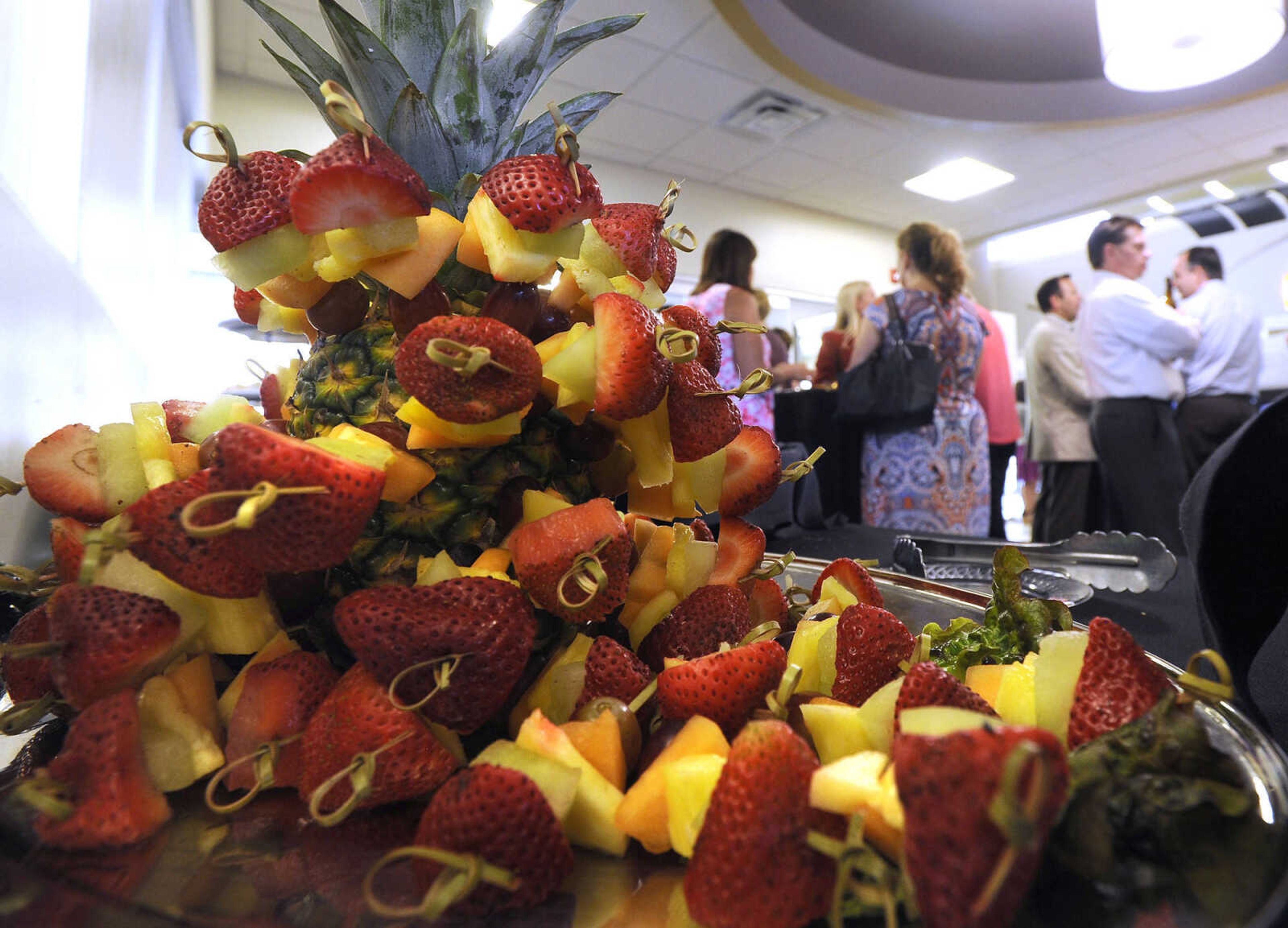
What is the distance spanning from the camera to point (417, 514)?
0.41m

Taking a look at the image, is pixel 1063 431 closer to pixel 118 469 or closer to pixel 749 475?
pixel 749 475

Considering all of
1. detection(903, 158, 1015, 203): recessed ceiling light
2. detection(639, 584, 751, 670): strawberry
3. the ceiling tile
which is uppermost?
detection(903, 158, 1015, 203): recessed ceiling light

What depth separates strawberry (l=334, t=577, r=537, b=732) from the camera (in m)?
0.31

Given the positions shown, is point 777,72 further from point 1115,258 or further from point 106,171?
point 106,171

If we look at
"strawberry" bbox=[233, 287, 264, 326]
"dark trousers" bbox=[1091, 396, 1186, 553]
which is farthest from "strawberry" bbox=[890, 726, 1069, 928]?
"dark trousers" bbox=[1091, 396, 1186, 553]

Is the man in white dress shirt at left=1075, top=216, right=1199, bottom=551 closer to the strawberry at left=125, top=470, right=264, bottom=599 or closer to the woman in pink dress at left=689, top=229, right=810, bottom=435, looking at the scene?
the woman in pink dress at left=689, top=229, right=810, bottom=435

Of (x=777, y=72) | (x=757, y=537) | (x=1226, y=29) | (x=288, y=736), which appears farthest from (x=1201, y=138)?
(x=288, y=736)

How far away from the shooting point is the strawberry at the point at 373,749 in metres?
0.31

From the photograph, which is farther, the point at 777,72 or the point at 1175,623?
the point at 777,72

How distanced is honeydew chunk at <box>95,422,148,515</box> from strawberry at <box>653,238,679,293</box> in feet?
0.95

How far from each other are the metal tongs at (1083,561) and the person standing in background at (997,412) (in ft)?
6.32

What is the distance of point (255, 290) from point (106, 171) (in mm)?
659

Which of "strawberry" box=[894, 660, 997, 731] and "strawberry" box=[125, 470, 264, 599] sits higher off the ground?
"strawberry" box=[125, 470, 264, 599]

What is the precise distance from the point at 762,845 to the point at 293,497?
206mm
